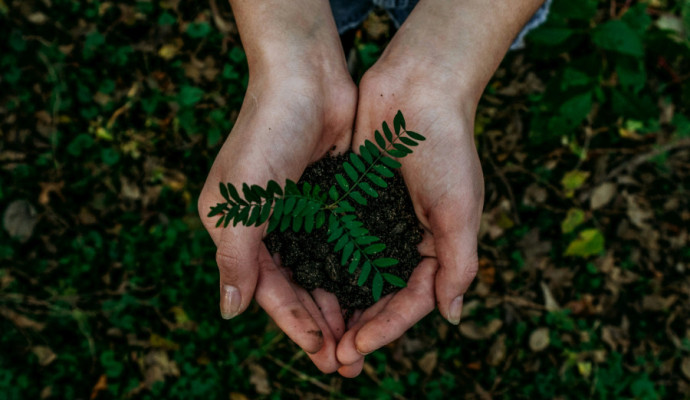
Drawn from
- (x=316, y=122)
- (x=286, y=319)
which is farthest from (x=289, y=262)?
(x=316, y=122)

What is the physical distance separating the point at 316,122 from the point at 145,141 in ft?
6.60

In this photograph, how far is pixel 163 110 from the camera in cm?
408

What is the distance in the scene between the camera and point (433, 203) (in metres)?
2.56

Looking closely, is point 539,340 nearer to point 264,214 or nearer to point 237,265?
point 237,265

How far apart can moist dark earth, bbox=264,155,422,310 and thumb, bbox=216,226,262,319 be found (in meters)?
0.26

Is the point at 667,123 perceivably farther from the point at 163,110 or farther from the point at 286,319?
the point at 163,110

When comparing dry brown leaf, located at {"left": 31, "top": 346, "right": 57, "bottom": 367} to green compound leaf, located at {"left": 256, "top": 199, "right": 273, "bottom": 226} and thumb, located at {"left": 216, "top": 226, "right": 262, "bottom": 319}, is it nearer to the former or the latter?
thumb, located at {"left": 216, "top": 226, "right": 262, "bottom": 319}

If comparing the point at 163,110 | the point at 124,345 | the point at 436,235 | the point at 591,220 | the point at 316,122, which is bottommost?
the point at 591,220

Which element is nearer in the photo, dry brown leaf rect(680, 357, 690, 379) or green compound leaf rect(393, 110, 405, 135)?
green compound leaf rect(393, 110, 405, 135)

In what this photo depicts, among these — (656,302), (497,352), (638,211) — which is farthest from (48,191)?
(656,302)

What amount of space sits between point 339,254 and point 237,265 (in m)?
0.53

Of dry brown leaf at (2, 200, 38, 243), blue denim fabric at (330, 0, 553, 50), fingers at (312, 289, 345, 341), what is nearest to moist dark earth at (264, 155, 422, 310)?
fingers at (312, 289, 345, 341)

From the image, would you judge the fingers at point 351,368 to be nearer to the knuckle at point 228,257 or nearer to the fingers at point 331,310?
the fingers at point 331,310

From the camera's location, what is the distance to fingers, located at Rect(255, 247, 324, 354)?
246 centimetres
